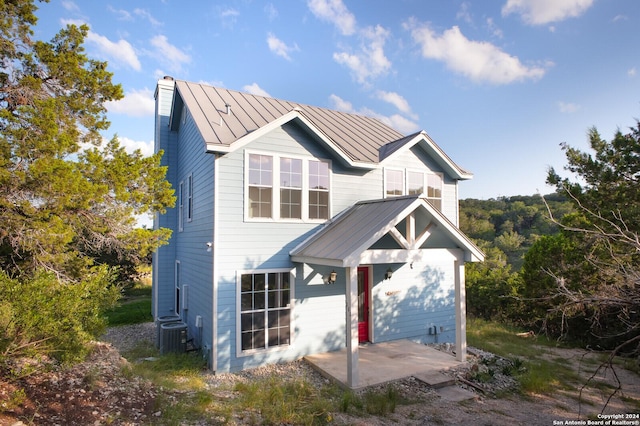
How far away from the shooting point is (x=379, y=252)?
8016mm

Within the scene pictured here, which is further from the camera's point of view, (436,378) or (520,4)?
(520,4)

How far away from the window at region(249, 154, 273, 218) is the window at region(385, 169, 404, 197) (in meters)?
3.79

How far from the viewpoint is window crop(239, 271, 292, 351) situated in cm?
866

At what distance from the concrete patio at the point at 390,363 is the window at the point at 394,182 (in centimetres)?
449

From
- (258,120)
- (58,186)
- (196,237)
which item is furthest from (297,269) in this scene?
(58,186)

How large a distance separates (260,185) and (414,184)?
5164mm

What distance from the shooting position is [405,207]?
26.8 ft

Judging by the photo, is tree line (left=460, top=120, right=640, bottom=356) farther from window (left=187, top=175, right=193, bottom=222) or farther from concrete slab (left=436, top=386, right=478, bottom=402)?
window (left=187, top=175, right=193, bottom=222)

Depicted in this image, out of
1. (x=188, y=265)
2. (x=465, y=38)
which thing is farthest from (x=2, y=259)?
(x=465, y=38)

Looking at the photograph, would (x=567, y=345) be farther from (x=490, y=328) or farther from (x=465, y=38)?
(x=465, y=38)

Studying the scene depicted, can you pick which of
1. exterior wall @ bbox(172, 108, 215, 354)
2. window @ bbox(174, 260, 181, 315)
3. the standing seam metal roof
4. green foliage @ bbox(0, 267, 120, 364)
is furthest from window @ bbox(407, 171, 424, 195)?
green foliage @ bbox(0, 267, 120, 364)

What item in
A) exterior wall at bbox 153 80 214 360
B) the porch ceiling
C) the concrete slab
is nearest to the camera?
the concrete slab

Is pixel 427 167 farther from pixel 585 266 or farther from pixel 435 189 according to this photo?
pixel 585 266

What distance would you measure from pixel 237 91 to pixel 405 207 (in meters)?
7.37
